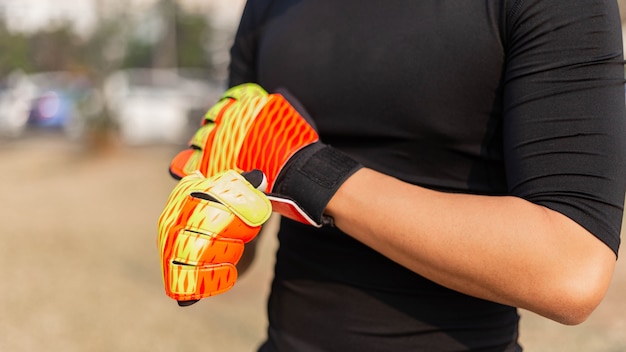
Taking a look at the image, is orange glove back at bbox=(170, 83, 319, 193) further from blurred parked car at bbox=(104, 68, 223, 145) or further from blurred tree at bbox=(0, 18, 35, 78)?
blurred tree at bbox=(0, 18, 35, 78)

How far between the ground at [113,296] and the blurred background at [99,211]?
0.01 metres

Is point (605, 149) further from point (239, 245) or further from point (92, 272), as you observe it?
point (92, 272)

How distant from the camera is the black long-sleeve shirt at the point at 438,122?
945 mm

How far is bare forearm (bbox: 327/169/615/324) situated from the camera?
0.91 m

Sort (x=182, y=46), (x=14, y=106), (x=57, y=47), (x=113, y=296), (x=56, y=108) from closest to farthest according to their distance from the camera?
1. (x=113, y=296)
2. (x=14, y=106)
3. (x=56, y=108)
4. (x=57, y=47)
5. (x=182, y=46)

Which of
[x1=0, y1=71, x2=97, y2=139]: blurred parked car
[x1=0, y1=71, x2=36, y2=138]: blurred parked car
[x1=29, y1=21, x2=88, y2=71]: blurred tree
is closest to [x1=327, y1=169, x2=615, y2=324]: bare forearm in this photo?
[x1=29, y1=21, x2=88, y2=71]: blurred tree

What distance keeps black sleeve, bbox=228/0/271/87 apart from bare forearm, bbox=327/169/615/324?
0.56 metres

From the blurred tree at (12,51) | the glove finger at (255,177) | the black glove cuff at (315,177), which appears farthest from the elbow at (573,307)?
the blurred tree at (12,51)

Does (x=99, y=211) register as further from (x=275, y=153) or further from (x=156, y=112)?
(x=156, y=112)

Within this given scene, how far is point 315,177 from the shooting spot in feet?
3.47

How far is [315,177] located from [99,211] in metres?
6.95

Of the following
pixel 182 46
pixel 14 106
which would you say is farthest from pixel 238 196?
pixel 182 46

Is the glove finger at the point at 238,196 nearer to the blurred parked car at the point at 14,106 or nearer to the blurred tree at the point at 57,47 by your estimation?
the blurred tree at the point at 57,47

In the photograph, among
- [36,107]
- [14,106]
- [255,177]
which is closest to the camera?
[255,177]
